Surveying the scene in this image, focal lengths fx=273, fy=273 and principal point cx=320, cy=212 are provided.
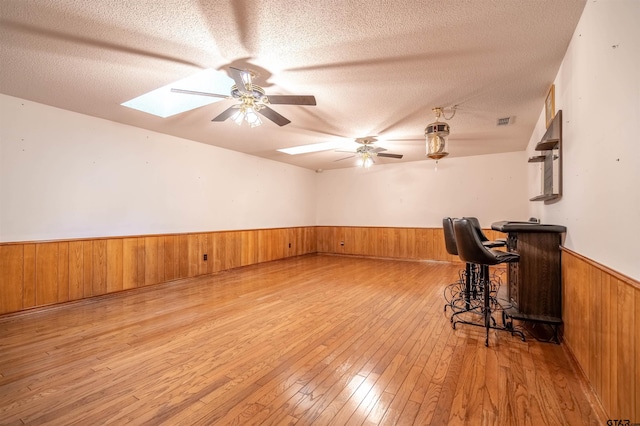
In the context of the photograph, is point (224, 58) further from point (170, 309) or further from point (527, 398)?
point (527, 398)

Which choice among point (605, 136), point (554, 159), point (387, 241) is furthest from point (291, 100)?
point (387, 241)

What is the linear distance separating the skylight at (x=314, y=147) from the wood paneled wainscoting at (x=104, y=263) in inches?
82.4

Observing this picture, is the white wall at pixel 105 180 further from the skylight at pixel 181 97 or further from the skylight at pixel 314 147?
the skylight at pixel 314 147

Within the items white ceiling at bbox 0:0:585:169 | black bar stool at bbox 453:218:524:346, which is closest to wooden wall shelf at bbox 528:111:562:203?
white ceiling at bbox 0:0:585:169

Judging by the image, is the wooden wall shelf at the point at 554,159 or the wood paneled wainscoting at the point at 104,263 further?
the wood paneled wainscoting at the point at 104,263

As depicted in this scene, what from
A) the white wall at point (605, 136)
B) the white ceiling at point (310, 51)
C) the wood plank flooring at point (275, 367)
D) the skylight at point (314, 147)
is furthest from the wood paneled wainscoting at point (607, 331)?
the skylight at point (314, 147)

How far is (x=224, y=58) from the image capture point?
240 cm

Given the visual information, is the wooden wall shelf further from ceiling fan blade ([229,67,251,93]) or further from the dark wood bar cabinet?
ceiling fan blade ([229,67,251,93])

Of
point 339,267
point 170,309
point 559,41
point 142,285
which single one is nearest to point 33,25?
point 170,309

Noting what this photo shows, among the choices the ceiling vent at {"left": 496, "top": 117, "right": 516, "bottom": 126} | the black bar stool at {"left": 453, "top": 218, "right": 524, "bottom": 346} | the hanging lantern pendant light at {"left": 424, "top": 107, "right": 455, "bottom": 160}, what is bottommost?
the black bar stool at {"left": 453, "top": 218, "right": 524, "bottom": 346}

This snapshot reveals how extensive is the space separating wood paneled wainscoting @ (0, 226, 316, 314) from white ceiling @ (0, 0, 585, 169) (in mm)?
1861

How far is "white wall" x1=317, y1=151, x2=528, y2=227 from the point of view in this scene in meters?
6.07

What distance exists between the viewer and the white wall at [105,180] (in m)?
3.28

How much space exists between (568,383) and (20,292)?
535 centimetres
